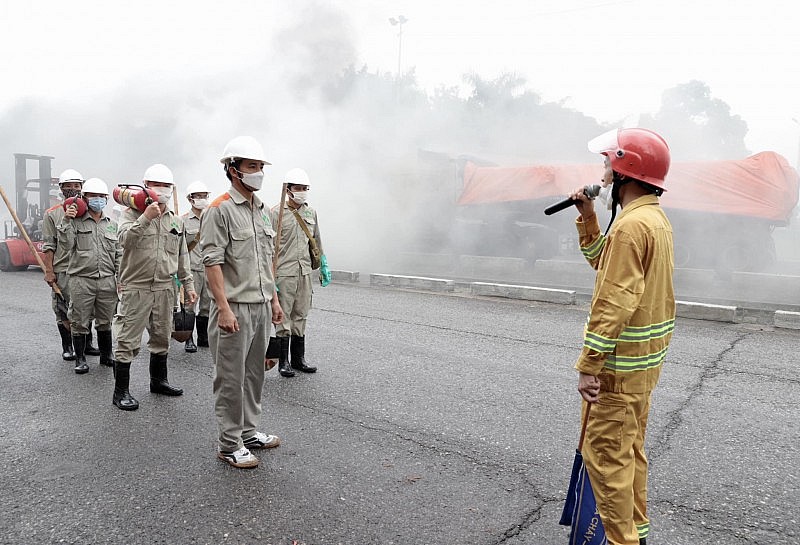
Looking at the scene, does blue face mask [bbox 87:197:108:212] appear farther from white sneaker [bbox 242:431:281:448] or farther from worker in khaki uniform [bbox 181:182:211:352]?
white sneaker [bbox 242:431:281:448]

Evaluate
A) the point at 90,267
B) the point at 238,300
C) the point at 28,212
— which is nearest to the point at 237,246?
the point at 238,300

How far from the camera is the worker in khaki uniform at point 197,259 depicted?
6.36 meters

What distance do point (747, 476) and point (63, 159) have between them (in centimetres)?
2528

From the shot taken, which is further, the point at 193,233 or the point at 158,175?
the point at 193,233

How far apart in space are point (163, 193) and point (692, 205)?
10595mm

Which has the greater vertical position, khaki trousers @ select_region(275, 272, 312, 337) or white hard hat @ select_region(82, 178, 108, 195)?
white hard hat @ select_region(82, 178, 108, 195)

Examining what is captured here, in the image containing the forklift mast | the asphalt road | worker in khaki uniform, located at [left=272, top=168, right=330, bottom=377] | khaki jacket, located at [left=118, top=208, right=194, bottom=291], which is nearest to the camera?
the asphalt road

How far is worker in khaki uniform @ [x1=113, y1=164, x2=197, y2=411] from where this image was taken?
14.4 ft

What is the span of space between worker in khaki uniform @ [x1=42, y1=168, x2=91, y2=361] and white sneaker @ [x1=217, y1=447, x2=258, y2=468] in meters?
3.12

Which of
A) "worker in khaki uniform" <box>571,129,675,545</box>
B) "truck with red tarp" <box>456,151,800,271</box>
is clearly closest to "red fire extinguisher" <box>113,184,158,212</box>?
"worker in khaki uniform" <box>571,129,675,545</box>

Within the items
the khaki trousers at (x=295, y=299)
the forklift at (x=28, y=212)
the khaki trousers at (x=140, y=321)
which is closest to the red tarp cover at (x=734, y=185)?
the khaki trousers at (x=295, y=299)

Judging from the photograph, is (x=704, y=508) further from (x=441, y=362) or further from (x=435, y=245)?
(x=435, y=245)

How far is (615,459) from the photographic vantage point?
84.4 inches

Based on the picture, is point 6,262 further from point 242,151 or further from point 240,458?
point 240,458
